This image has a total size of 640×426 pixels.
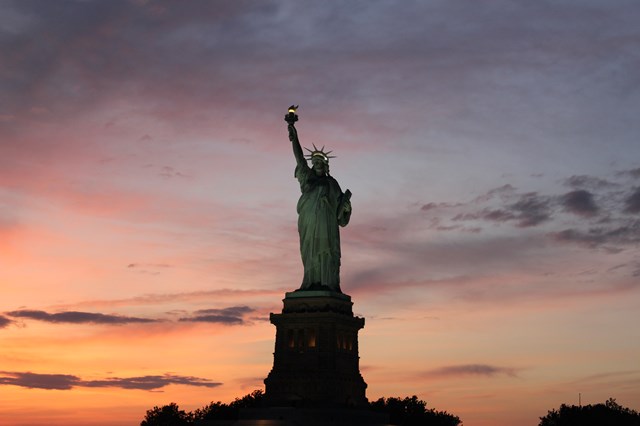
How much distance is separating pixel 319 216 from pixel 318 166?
3582 millimetres

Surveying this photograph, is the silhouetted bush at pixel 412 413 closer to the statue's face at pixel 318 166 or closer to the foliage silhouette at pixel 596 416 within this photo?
the foliage silhouette at pixel 596 416

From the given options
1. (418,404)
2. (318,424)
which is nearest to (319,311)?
(318,424)

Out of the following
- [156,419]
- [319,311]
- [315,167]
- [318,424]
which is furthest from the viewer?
[156,419]

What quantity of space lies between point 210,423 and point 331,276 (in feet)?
37.1

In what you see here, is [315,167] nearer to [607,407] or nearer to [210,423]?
[210,423]

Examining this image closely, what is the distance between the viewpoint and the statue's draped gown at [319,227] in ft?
202

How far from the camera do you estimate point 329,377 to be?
191ft

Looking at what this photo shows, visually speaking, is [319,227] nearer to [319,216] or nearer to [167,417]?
[319,216]

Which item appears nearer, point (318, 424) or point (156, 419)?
point (318, 424)

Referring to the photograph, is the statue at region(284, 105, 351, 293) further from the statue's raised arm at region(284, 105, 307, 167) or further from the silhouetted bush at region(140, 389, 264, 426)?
the silhouetted bush at region(140, 389, 264, 426)

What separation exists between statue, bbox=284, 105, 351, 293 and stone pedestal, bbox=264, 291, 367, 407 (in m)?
1.45

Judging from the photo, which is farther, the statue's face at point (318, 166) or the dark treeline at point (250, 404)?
the dark treeline at point (250, 404)

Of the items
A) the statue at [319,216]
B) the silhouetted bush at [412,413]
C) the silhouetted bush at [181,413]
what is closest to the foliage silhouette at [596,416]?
the silhouetted bush at [412,413]

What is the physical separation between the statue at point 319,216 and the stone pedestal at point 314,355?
1.45m
